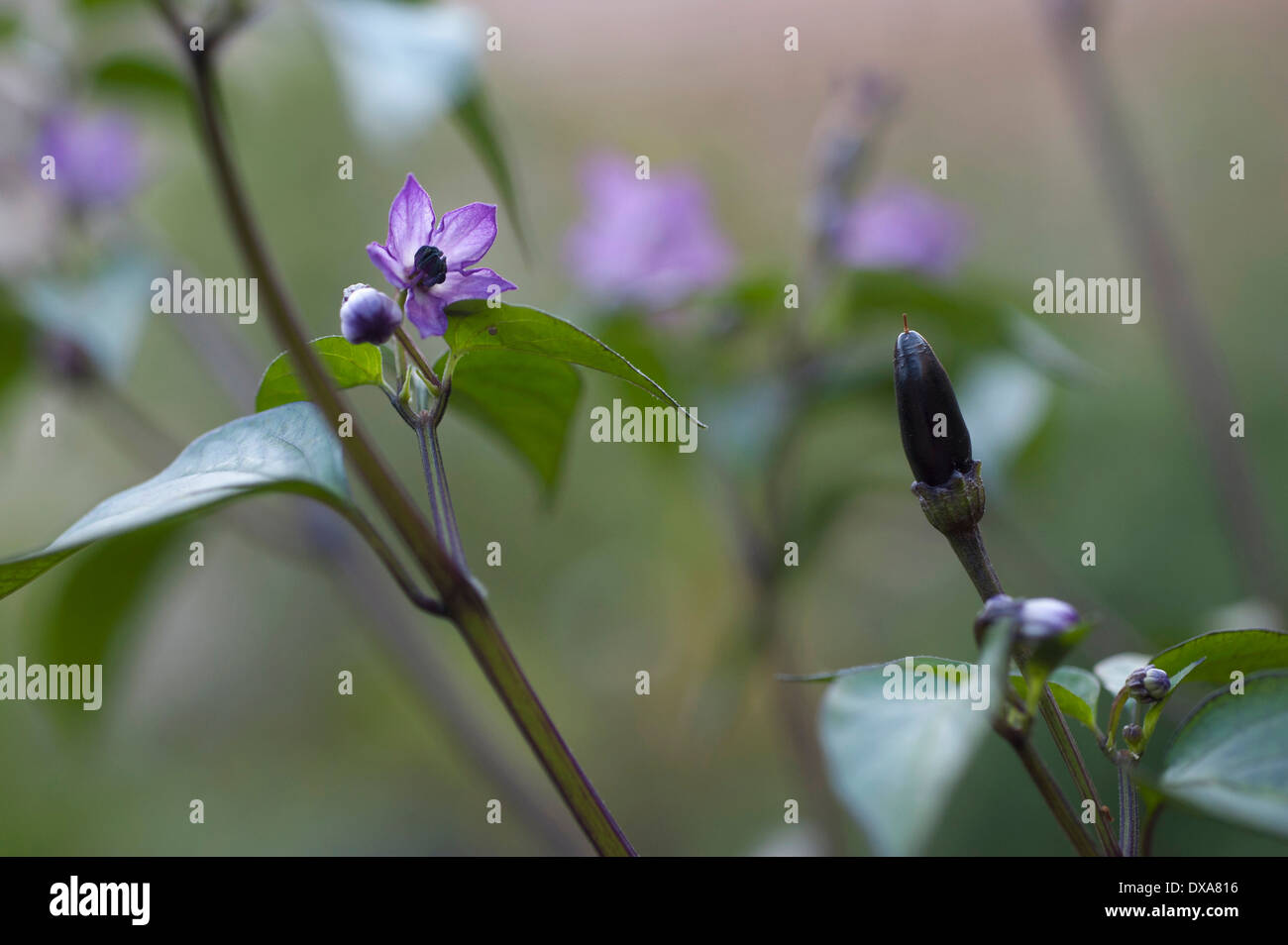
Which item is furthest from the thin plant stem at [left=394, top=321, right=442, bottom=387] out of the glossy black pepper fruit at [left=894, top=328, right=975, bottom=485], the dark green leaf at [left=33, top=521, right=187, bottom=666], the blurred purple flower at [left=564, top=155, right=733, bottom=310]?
the blurred purple flower at [left=564, top=155, right=733, bottom=310]

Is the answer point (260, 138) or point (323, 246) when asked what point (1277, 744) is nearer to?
point (323, 246)

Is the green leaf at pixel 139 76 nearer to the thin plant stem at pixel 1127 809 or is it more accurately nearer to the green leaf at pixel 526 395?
the green leaf at pixel 526 395

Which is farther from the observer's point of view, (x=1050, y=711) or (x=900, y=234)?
(x=900, y=234)

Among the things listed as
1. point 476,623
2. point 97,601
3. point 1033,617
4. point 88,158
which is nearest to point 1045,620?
point 1033,617

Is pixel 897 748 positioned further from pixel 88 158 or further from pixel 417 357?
pixel 88 158

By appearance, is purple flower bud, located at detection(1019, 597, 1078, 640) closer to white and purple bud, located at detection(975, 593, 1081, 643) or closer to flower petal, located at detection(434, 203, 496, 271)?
white and purple bud, located at detection(975, 593, 1081, 643)
